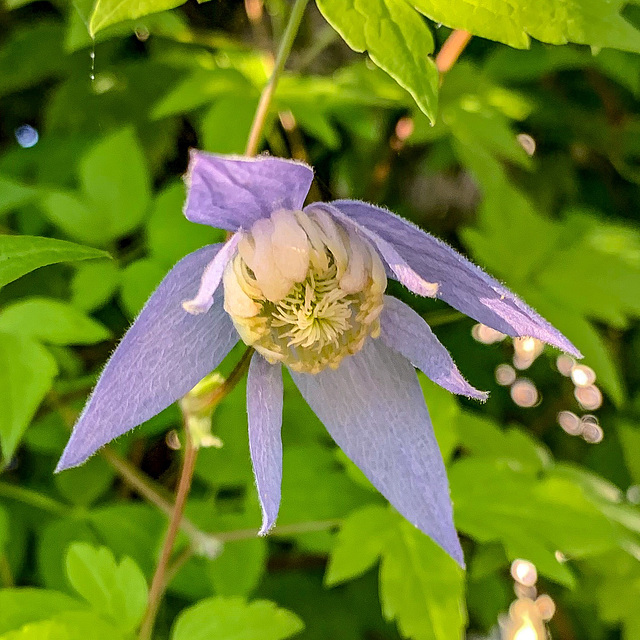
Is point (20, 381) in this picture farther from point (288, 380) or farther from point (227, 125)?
point (227, 125)

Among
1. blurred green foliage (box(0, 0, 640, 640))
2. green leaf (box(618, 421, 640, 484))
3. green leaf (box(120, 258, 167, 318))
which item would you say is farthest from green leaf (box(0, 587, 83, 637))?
green leaf (box(618, 421, 640, 484))

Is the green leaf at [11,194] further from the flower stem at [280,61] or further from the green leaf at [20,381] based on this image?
the flower stem at [280,61]

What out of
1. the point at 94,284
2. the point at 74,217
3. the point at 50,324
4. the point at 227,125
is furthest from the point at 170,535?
the point at 227,125

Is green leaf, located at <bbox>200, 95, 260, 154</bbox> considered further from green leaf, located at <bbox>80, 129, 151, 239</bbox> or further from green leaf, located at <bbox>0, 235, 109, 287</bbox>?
green leaf, located at <bbox>0, 235, 109, 287</bbox>

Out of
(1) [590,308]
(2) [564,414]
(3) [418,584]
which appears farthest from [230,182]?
(2) [564,414]

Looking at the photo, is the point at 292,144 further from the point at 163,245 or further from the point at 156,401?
the point at 156,401

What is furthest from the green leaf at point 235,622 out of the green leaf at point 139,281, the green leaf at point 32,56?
the green leaf at point 32,56
